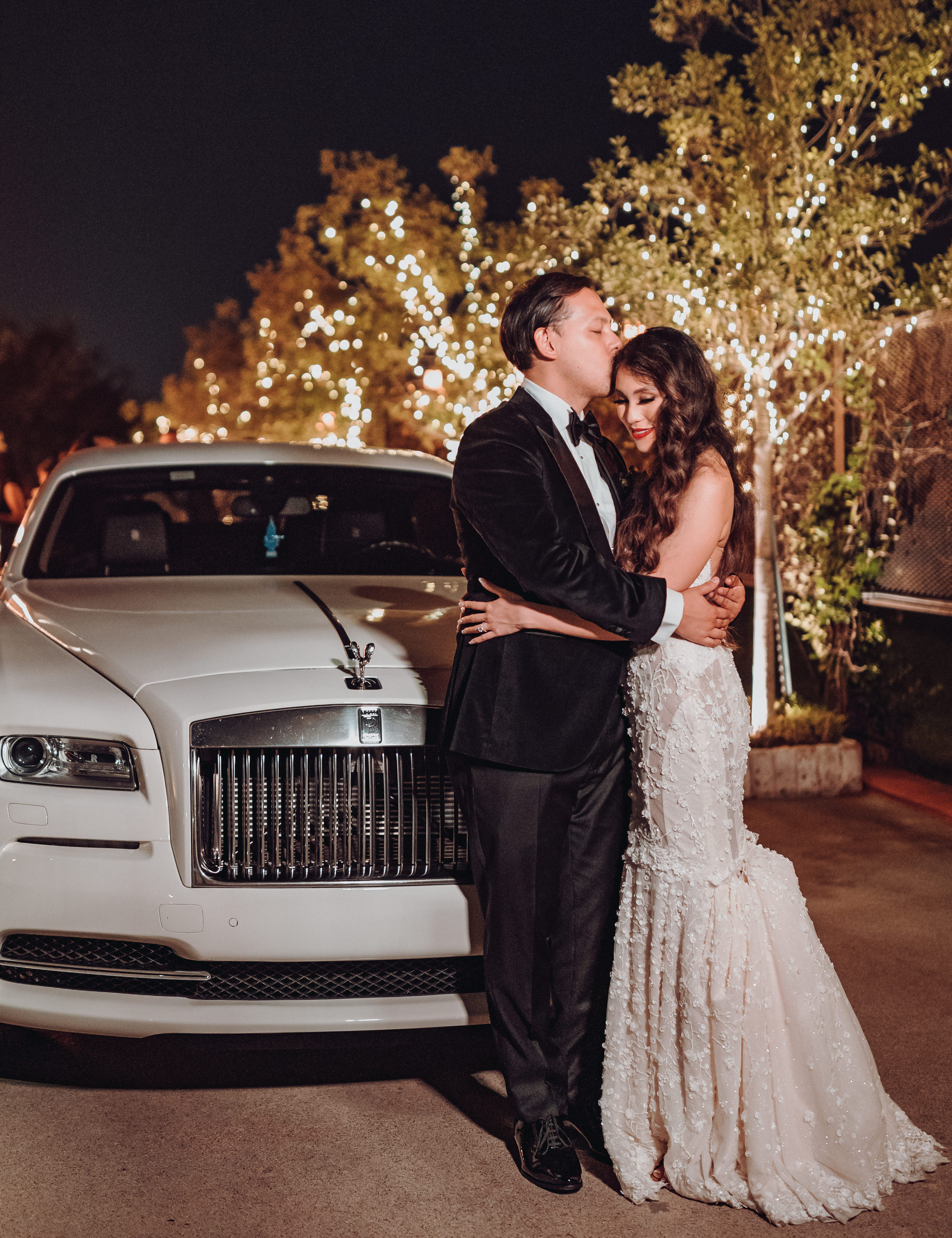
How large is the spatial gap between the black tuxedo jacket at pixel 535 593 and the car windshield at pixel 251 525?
167 cm

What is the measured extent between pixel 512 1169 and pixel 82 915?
48.5 inches

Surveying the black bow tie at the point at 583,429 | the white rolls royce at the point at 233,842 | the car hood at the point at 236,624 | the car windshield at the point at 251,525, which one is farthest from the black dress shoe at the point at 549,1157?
the car windshield at the point at 251,525

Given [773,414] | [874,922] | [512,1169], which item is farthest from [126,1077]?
[773,414]

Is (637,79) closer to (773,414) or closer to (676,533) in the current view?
(773,414)

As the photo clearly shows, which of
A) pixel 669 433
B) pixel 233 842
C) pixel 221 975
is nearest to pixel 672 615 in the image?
pixel 669 433

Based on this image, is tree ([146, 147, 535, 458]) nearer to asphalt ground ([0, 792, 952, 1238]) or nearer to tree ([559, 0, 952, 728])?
tree ([559, 0, 952, 728])

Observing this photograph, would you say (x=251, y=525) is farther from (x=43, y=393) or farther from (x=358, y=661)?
(x=43, y=393)

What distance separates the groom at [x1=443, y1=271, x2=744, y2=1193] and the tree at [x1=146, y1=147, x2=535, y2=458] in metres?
11.5

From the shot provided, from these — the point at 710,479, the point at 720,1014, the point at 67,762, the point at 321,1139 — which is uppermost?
the point at 710,479

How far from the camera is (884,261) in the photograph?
8062 mm

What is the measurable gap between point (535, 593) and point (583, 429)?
1.65 ft

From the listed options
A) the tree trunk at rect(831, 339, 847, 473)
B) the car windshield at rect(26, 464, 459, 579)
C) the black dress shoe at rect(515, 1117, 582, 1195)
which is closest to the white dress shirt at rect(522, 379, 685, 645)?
the black dress shoe at rect(515, 1117, 582, 1195)

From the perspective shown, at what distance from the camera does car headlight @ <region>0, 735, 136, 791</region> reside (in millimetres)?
3295

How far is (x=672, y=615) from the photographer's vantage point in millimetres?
3027
